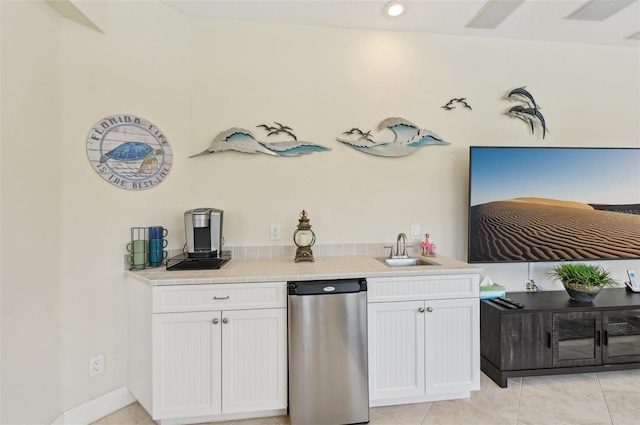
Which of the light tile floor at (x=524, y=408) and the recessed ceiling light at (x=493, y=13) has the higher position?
the recessed ceiling light at (x=493, y=13)

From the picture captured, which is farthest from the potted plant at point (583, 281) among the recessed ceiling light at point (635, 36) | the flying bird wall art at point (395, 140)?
the recessed ceiling light at point (635, 36)

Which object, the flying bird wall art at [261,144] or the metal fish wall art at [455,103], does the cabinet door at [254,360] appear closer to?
the flying bird wall art at [261,144]

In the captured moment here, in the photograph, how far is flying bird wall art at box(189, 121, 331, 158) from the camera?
7.39 ft

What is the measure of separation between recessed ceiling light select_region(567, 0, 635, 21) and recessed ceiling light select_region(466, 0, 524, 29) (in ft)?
1.71

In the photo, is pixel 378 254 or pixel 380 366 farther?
pixel 378 254

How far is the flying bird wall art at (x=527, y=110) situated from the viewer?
255 centimetres

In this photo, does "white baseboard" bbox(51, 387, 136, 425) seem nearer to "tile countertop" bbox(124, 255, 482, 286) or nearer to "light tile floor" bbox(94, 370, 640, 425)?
"light tile floor" bbox(94, 370, 640, 425)

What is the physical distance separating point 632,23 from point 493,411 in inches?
127

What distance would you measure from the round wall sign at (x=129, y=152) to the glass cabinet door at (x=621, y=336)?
11.5ft

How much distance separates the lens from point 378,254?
95.3 inches

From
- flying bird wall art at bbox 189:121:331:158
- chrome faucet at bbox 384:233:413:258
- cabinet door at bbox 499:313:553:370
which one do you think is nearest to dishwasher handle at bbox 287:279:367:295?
chrome faucet at bbox 384:233:413:258

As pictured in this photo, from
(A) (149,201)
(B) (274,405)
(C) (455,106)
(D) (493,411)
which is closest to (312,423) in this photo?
(B) (274,405)

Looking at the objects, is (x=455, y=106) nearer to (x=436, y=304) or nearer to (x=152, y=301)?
(x=436, y=304)

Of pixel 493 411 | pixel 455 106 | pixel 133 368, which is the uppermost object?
pixel 455 106
